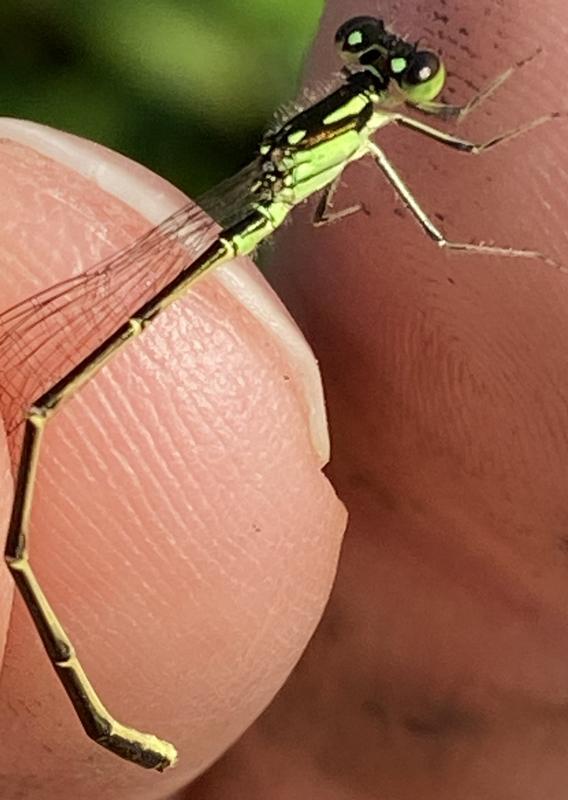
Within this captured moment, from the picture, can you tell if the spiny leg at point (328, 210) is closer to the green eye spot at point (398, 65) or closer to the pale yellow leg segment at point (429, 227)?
the pale yellow leg segment at point (429, 227)

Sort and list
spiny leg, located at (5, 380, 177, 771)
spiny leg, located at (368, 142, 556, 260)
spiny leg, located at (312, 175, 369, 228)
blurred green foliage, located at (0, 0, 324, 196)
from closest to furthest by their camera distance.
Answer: spiny leg, located at (5, 380, 177, 771)
spiny leg, located at (368, 142, 556, 260)
spiny leg, located at (312, 175, 369, 228)
blurred green foliage, located at (0, 0, 324, 196)

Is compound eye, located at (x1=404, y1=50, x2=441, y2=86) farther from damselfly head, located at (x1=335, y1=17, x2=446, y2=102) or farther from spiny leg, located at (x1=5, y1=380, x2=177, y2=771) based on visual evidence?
spiny leg, located at (x1=5, y1=380, x2=177, y2=771)

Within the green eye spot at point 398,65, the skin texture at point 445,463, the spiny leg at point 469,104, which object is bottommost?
the skin texture at point 445,463

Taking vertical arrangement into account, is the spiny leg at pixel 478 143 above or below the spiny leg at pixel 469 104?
below

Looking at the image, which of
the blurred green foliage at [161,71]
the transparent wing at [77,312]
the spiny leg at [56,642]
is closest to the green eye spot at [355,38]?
the transparent wing at [77,312]

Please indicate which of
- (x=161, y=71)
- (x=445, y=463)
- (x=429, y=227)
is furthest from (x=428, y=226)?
(x=161, y=71)

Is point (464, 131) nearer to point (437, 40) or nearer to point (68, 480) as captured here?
point (437, 40)

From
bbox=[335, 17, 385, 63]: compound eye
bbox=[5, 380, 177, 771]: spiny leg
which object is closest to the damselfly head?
bbox=[335, 17, 385, 63]: compound eye
